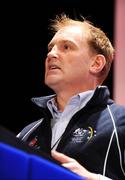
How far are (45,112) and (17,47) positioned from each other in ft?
3.53

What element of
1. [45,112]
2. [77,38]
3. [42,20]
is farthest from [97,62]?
[42,20]

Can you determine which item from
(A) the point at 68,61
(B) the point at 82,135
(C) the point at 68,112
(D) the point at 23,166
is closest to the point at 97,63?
(A) the point at 68,61

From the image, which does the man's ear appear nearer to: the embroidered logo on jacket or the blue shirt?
the blue shirt

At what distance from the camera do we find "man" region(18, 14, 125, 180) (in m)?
1.14

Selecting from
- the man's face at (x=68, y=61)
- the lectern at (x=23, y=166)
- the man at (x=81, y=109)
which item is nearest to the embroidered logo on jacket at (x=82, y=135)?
the man at (x=81, y=109)

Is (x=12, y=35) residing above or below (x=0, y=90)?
above

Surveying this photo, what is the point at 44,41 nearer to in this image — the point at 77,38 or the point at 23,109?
the point at 23,109

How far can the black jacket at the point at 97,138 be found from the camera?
1.14 m

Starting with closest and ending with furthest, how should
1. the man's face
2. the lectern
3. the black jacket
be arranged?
the lectern
the black jacket
the man's face

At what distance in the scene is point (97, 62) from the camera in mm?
1516

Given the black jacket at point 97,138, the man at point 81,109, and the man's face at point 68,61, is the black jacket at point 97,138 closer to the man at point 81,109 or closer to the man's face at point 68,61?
the man at point 81,109

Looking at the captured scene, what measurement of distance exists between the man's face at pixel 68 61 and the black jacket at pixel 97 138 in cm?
15

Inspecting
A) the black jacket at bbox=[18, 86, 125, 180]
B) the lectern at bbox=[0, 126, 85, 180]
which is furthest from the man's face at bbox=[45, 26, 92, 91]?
the lectern at bbox=[0, 126, 85, 180]

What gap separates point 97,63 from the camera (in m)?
1.51
